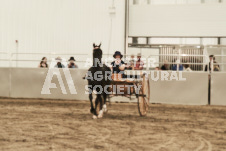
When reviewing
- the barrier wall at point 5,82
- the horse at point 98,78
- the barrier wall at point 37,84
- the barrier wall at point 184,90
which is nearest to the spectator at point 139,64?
the barrier wall at point 184,90

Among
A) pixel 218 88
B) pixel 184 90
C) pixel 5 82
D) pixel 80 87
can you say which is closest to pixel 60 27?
pixel 5 82

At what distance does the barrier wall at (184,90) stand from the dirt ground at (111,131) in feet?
10.1

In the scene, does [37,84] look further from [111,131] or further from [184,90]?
[111,131]

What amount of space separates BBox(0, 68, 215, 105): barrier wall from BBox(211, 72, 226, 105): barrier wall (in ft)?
0.24

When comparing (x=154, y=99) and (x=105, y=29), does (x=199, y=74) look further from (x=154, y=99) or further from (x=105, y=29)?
(x=105, y=29)

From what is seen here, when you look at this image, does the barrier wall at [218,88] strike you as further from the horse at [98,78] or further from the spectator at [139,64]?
the horse at [98,78]

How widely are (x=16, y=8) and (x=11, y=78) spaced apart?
5062mm

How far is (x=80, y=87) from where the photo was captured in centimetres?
1567

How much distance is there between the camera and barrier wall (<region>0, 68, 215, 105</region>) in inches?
577

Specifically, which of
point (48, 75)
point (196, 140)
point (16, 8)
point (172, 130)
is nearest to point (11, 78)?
point (48, 75)

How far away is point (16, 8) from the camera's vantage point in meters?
19.7

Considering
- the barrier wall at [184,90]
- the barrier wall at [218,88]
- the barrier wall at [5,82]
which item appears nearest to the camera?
the barrier wall at [218,88]

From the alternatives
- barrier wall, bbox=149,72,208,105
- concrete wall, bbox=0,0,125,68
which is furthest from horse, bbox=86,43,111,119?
concrete wall, bbox=0,0,125,68

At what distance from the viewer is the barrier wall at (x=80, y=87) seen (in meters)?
14.7
